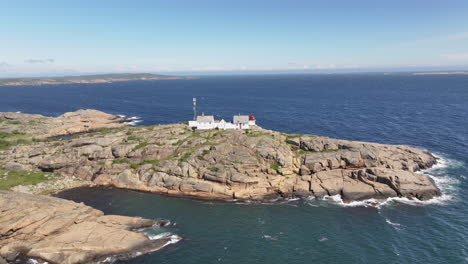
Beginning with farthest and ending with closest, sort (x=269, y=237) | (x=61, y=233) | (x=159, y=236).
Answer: (x=159, y=236) → (x=269, y=237) → (x=61, y=233)

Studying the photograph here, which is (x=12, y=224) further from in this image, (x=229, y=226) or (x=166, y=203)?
(x=229, y=226)

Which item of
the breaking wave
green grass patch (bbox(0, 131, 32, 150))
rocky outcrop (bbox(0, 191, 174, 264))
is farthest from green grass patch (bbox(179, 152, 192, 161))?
the breaking wave

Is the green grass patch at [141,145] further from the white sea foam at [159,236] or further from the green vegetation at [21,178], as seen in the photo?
the white sea foam at [159,236]

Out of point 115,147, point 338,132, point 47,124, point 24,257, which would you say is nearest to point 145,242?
point 24,257

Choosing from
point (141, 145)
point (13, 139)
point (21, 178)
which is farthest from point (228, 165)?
point (13, 139)

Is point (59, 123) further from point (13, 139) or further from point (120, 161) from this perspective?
point (120, 161)

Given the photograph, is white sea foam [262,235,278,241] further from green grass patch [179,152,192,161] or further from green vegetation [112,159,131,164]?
green vegetation [112,159,131,164]
